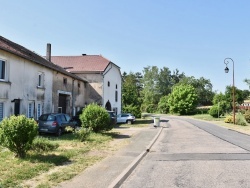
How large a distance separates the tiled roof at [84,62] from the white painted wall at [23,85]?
45.5 ft

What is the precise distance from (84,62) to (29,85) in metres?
20.1

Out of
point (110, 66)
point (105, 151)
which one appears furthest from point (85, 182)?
point (110, 66)

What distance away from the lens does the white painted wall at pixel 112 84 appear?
41116 mm

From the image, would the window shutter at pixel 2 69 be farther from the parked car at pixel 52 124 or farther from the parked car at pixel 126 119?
the parked car at pixel 126 119

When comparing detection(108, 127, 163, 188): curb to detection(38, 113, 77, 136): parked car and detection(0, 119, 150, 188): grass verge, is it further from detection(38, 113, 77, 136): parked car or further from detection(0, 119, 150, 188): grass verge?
detection(38, 113, 77, 136): parked car

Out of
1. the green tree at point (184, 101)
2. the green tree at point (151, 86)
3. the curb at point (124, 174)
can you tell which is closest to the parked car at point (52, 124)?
the curb at point (124, 174)

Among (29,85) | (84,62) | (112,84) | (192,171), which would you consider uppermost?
(84,62)

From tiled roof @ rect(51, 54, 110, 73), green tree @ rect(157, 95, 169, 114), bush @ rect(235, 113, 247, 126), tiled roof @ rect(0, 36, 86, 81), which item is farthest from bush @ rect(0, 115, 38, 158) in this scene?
green tree @ rect(157, 95, 169, 114)

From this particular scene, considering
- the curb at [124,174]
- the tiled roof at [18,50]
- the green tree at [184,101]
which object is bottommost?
the curb at [124,174]

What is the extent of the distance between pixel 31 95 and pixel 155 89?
3761 inches

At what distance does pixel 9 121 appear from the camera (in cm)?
1052

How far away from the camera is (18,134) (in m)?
10.3

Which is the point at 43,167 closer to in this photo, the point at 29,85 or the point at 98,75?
the point at 29,85

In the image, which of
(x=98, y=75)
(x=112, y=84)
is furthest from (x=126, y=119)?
(x=98, y=75)
